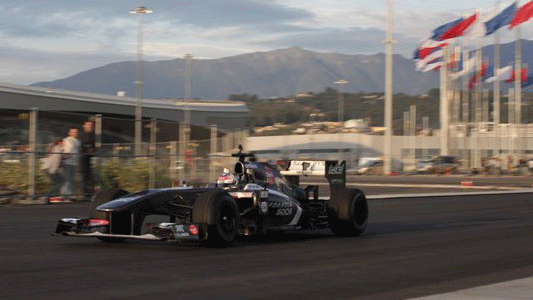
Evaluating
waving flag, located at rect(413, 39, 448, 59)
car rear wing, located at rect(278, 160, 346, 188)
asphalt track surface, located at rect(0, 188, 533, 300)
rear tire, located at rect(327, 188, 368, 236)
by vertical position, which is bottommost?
asphalt track surface, located at rect(0, 188, 533, 300)

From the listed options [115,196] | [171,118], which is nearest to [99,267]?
[115,196]

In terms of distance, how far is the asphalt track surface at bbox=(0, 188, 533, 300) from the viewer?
8867 millimetres

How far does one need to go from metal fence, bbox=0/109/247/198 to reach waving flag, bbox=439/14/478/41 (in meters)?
33.4

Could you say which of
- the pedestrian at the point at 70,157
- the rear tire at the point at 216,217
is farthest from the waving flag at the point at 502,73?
the rear tire at the point at 216,217

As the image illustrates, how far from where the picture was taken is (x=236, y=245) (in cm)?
1310

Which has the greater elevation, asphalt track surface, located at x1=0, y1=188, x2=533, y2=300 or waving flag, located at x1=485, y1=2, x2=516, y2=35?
waving flag, located at x1=485, y1=2, x2=516, y2=35

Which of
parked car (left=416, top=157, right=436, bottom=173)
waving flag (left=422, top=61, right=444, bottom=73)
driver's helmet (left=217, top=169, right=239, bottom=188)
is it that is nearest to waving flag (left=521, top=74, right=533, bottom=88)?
waving flag (left=422, top=61, right=444, bottom=73)

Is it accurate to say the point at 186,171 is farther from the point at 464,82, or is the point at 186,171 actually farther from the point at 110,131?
the point at 464,82

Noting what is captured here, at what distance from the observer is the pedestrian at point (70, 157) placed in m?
23.2

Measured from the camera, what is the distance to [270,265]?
35.9ft

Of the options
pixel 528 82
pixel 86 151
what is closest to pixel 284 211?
pixel 86 151

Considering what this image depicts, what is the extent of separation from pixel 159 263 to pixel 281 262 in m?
1.50

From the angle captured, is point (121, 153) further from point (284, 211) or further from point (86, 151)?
point (284, 211)

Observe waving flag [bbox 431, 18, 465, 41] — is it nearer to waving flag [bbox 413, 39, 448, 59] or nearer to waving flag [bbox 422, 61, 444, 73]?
waving flag [bbox 413, 39, 448, 59]
